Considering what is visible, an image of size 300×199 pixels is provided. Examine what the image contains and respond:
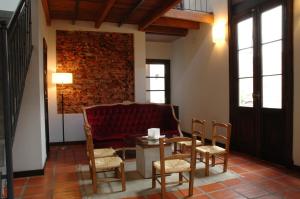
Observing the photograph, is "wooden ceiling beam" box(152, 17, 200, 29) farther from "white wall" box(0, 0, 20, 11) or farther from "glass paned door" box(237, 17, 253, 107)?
"white wall" box(0, 0, 20, 11)

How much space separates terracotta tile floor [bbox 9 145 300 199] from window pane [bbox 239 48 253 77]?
160cm

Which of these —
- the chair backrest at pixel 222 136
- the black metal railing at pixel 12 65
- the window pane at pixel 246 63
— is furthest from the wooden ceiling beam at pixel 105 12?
the chair backrest at pixel 222 136

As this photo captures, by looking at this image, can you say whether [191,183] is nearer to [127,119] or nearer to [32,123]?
[32,123]

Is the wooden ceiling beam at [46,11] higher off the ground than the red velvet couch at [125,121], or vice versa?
the wooden ceiling beam at [46,11]

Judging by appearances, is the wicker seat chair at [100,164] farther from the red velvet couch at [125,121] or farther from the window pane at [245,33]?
the window pane at [245,33]

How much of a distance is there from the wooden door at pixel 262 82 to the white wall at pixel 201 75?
34cm

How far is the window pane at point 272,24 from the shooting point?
A: 3.91 meters

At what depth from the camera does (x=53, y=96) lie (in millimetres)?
5652

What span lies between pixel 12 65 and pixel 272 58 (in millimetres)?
3742

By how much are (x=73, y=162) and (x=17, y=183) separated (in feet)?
3.63

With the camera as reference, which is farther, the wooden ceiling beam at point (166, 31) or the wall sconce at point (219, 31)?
the wooden ceiling beam at point (166, 31)

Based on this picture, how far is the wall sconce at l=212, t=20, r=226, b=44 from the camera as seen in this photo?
519cm

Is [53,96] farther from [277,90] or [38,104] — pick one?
[277,90]

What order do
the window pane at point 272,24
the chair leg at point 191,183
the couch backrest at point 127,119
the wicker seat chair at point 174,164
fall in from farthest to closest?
the couch backrest at point 127,119
the window pane at point 272,24
the chair leg at point 191,183
the wicker seat chair at point 174,164
